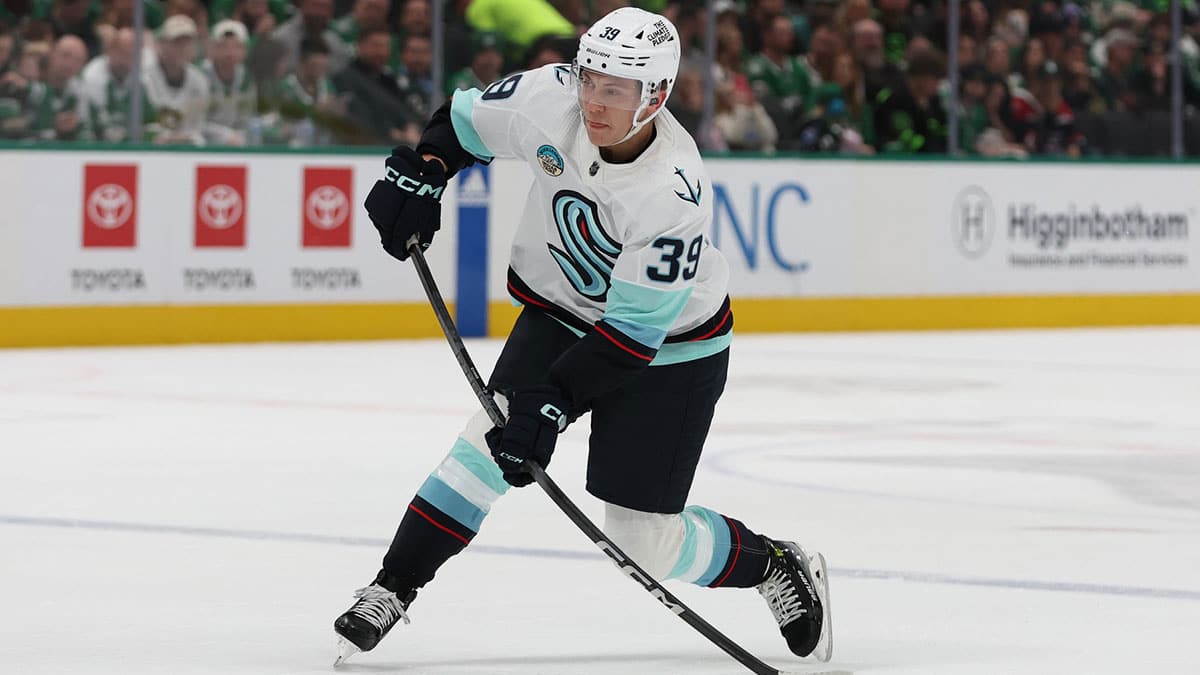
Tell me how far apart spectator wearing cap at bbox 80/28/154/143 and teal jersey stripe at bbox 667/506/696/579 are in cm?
681

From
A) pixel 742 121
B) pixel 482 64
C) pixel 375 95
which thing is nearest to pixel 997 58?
pixel 742 121

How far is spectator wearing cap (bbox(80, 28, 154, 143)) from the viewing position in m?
9.87

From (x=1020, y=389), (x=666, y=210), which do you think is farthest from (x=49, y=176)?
(x=666, y=210)

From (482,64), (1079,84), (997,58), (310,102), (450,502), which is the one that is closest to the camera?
(450,502)

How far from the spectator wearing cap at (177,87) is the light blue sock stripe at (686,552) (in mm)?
6825

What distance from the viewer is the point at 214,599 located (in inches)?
163

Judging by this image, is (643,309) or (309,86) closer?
(643,309)

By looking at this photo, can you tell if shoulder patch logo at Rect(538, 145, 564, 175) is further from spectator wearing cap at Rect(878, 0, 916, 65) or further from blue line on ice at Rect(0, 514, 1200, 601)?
spectator wearing cap at Rect(878, 0, 916, 65)

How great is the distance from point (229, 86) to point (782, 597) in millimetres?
6996

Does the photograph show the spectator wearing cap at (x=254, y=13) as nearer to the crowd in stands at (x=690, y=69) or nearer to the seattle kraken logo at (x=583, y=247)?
the crowd in stands at (x=690, y=69)

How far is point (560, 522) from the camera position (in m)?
5.20

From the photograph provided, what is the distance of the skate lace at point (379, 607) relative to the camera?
Answer: 11.7 ft

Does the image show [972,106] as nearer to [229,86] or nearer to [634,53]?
[229,86]

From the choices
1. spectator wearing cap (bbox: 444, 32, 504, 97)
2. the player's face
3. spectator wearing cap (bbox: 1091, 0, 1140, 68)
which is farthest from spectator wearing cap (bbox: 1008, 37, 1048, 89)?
the player's face
